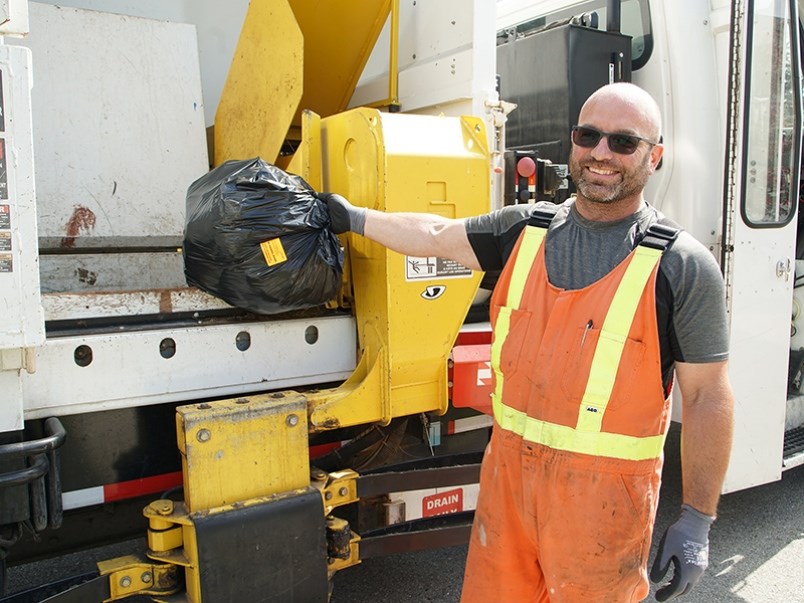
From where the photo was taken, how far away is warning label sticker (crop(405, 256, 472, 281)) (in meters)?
2.29

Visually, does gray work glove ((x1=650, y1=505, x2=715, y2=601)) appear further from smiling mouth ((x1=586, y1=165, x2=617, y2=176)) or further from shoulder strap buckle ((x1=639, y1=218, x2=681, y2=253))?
smiling mouth ((x1=586, y1=165, x2=617, y2=176))

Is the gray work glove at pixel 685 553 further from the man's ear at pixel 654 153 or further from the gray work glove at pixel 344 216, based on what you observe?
the gray work glove at pixel 344 216

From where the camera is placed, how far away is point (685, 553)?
67.8 inches

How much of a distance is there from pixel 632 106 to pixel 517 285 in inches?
19.8

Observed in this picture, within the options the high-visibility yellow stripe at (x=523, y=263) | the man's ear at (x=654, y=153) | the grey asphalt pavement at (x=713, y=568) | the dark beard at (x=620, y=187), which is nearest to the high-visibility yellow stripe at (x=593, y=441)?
the high-visibility yellow stripe at (x=523, y=263)

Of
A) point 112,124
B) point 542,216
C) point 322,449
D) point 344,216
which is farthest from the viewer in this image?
point 112,124

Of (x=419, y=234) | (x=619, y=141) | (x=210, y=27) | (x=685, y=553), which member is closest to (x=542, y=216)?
(x=619, y=141)

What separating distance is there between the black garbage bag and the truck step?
95.8 inches

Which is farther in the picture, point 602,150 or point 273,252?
point 273,252

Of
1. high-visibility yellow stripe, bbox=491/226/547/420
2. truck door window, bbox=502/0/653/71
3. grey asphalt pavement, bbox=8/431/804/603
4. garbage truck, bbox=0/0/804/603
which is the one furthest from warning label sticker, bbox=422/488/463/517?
truck door window, bbox=502/0/653/71

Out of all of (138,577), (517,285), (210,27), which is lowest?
(138,577)

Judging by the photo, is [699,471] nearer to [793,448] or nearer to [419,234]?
[419,234]

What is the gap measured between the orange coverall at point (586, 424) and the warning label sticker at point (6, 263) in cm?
115

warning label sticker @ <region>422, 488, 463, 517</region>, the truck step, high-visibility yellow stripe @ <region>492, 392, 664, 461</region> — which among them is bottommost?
the truck step
